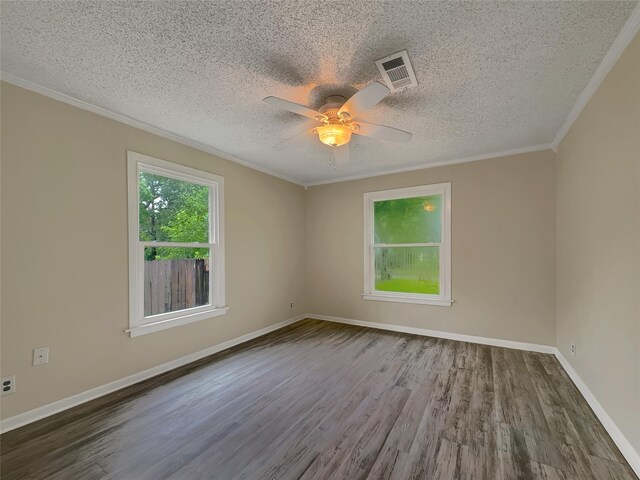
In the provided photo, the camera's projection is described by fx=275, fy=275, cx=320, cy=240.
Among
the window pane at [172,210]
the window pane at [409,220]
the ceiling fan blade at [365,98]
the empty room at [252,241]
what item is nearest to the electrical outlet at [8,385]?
the empty room at [252,241]

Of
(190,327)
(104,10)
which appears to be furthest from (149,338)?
(104,10)

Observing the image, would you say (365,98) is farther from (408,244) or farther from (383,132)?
(408,244)

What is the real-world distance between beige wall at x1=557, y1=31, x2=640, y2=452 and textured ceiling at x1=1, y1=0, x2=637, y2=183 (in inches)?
12.5

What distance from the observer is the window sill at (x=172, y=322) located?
2.66m

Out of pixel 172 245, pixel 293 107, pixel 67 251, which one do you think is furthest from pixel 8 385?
pixel 293 107

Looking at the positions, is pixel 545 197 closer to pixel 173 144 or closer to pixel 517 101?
pixel 517 101

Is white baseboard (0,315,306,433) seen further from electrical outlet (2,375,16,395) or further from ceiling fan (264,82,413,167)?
ceiling fan (264,82,413,167)

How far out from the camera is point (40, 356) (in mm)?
2080

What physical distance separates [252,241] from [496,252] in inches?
130

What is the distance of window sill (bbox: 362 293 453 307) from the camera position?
3885 mm

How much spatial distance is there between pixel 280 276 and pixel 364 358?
1918mm

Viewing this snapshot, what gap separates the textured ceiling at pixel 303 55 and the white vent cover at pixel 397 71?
5 cm

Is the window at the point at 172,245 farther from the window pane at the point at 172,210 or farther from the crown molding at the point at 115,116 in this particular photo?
the crown molding at the point at 115,116

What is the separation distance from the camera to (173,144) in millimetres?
3051
